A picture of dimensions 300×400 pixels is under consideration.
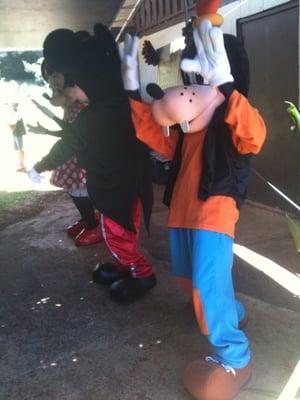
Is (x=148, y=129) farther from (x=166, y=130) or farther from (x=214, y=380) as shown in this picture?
(x=214, y=380)

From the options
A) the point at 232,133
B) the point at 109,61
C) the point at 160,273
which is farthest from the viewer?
the point at 160,273

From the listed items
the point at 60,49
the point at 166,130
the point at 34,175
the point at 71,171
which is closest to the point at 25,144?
the point at 71,171

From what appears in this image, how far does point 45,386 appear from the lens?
2.03m

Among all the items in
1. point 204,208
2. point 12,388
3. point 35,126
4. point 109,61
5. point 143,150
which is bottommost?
point 12,388

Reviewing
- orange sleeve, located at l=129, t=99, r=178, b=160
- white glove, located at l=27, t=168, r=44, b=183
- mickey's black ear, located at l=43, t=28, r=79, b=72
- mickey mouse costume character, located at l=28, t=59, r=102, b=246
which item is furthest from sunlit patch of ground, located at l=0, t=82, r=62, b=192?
orange sleeve, located at l=129, t=99, r=178, b=160

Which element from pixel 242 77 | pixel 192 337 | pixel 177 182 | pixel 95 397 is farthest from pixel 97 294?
pixel 242 77

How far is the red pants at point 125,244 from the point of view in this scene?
273 cm

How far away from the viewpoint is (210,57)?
159 cm

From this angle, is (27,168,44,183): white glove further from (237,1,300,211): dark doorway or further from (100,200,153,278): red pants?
(237,1,300,211): dark doorway

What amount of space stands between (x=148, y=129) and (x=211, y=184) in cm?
40

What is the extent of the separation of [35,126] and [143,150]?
621mm

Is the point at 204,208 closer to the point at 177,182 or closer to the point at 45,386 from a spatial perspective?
the point at 177,182

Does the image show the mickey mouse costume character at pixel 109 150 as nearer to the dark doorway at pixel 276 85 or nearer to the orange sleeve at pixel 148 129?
the orange sleeve at pixel 148 129

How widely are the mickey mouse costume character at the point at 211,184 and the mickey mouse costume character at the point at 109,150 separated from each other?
37 centimetres
